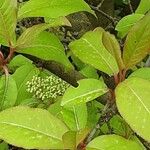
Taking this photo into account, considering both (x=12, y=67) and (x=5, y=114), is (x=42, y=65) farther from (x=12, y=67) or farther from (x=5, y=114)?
(x=5, y=114)

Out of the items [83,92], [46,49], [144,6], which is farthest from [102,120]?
[144,6]

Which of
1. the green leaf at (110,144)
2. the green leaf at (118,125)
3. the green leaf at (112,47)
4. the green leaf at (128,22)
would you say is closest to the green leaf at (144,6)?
the green leaf at (128,22)

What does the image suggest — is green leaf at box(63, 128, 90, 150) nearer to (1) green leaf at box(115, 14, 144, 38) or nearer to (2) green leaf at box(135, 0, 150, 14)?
(1) green leaf at box(115, 14, 144, 38)

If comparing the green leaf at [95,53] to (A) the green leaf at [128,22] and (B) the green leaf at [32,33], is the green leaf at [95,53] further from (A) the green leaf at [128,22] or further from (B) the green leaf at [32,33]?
(A) the green leaf at [128,22]

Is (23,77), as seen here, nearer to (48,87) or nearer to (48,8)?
(48,87)

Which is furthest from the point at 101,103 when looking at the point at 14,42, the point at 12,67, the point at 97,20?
the point at 97,20

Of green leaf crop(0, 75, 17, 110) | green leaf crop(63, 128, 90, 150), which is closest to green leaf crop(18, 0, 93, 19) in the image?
green leaf crop(0, 75, 17, 110)
